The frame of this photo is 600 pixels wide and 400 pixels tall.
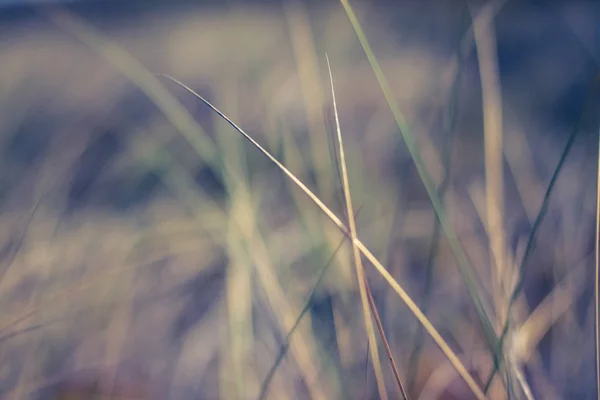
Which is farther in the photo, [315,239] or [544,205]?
[315,239]

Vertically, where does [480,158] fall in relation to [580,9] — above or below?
below

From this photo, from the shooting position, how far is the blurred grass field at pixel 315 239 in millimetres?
319

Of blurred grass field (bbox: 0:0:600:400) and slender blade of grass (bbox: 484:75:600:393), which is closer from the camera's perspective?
slender blade of grass (bbox: 484:75:600:393)

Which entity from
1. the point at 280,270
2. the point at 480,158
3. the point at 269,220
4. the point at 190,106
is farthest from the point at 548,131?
the point at 190,106

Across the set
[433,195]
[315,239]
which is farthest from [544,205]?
[315,239]

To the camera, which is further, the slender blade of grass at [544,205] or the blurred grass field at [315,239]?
the blurred grass field at [315,239]

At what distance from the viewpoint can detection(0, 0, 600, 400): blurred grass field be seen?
0.32 metres

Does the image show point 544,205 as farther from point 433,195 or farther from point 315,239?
point 315,239

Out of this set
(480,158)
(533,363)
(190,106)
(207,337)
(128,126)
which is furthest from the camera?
(190,106)

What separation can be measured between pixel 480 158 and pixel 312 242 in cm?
50

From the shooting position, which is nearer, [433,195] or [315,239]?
[433,195]

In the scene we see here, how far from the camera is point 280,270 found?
470 millimetres

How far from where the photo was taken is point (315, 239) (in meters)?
0.39

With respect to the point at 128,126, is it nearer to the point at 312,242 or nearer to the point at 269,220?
the point at 269,220
